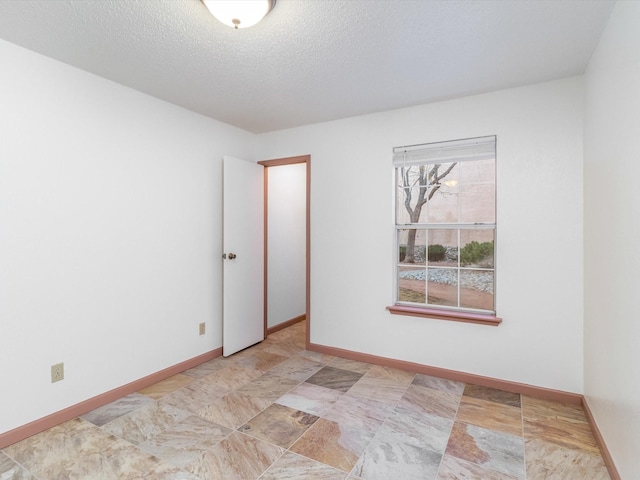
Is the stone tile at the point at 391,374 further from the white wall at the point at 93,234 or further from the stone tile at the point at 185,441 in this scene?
the white wall at the point at 93,234

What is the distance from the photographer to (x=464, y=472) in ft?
6.04

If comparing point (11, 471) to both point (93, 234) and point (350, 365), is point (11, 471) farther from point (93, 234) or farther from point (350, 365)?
point (350, 365)

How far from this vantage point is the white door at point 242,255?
11.6 feet

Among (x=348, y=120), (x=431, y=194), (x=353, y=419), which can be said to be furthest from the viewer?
(x=348, y=120)

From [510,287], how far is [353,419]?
5.21 feet

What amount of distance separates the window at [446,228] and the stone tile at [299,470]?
1.60 m

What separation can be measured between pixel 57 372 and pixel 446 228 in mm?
3103

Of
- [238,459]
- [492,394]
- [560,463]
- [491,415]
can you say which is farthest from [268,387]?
[560,463]

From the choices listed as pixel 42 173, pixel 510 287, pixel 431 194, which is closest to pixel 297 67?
pixel 431 194

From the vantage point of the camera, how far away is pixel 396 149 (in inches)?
126

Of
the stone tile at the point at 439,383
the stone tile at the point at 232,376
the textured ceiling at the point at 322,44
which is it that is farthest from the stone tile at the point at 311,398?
the textured ceiling at the point at 322,44

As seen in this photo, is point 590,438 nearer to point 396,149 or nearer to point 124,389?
point 396,149

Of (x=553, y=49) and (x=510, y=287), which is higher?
(x=553, y=49)

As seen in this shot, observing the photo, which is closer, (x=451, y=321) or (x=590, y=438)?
(x=590, y=438)
